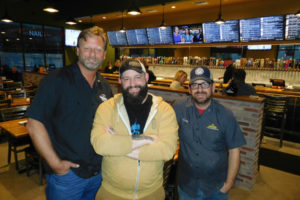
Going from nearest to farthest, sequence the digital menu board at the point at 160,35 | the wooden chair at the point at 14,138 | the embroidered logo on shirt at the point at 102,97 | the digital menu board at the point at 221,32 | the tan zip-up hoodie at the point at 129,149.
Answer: the tan zip-up hoodie at the point at 129,149 < the embroidered logo on shirt at the point at 102,97 < the wooden chair at the point at 14,138 < the digital menu board at the point at 221,32 < the digital menu board at the point at 160,35

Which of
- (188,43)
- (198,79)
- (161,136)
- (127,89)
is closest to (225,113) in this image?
(198,79)

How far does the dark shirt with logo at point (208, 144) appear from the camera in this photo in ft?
5.49

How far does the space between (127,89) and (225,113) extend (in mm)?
853

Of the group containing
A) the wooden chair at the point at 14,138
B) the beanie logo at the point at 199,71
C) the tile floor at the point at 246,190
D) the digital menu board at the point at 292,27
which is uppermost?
the digital menu board at the point at 292,27

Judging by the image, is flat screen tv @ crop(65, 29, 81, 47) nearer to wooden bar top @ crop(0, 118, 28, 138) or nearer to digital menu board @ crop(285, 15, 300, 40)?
wooden bar top @ crop(0, 118, 28, 138)

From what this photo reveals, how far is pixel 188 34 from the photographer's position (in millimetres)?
6828

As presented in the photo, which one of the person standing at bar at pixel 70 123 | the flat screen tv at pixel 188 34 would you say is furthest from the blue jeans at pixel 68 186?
the flat screen tv at pixel 188 34

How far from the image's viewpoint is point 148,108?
5.07ft

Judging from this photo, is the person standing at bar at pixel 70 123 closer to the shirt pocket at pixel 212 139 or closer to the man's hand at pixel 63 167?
the man's hand at pixel 63 167

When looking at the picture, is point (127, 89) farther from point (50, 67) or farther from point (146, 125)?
point (50, 67)

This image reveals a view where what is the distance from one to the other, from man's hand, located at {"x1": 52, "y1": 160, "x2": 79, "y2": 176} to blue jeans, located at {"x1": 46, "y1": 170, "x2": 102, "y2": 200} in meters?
0.04

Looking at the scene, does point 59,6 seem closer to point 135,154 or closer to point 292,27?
point 292,27

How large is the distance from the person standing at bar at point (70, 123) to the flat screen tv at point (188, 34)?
551 cm

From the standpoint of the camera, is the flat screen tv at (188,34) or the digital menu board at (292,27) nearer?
the digital menu board at (292,27)
